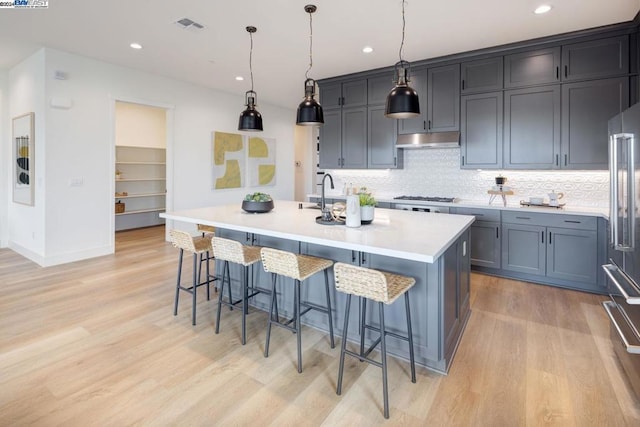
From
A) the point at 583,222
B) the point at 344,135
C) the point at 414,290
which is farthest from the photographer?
the point at 344,135

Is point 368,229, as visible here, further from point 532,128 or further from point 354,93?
point 354,93

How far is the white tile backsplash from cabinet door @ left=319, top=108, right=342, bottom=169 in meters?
0.35

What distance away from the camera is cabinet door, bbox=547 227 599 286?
12.1ft

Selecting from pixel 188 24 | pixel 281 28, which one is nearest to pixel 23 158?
pixel 188 24

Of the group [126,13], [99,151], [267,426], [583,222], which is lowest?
[267,426]

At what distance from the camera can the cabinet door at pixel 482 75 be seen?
433 centimetres

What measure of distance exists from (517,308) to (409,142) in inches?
102

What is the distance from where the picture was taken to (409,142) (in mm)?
4938

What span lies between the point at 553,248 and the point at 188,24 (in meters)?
4.67

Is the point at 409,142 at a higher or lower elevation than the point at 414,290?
higher

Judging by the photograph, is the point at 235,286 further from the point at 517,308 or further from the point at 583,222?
the point at 583,222

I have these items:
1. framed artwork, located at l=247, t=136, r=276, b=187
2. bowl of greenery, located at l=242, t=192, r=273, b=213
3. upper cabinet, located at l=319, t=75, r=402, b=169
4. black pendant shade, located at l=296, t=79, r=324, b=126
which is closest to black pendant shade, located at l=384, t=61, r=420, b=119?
black pendant shade, located at l=296, t=79, r=324, b=126

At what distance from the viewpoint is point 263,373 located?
227 centimetres

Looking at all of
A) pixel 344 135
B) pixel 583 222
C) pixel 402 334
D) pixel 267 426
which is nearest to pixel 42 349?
pixel 267 426
